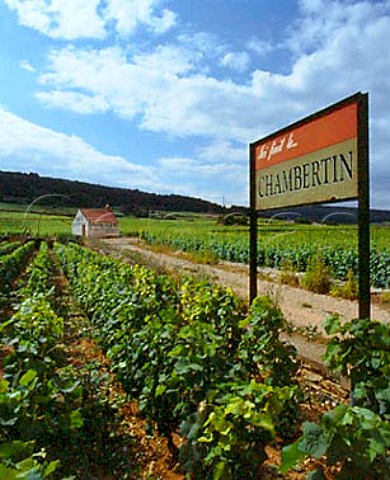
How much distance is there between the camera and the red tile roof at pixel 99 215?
30.2 meters

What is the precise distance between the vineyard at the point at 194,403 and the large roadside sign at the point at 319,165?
85cm

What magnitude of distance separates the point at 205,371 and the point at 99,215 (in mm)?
29156

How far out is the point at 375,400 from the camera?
2580mm

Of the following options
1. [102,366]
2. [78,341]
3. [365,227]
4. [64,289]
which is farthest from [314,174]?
[64,289]

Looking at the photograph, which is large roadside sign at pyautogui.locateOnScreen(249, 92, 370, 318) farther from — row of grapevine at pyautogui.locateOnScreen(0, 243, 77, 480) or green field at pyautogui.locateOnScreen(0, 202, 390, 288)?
green field at pyautogui.locateOnScreen(0, 202, 390, 288)

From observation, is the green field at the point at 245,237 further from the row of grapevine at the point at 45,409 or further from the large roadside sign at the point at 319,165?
the row of grapevine at the point at 45,409

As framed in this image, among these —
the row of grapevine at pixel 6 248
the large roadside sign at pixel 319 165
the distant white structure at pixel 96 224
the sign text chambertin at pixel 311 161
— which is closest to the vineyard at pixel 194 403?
the large roadside sign at pixel 319 165

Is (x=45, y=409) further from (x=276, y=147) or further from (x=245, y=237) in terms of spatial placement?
(x=245, y=237)

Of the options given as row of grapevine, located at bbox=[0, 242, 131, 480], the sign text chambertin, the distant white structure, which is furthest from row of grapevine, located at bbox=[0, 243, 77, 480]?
the distant white structure

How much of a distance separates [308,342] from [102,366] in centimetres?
224

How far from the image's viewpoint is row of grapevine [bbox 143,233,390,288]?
10695mm

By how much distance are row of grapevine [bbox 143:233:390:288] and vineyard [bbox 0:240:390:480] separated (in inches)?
285

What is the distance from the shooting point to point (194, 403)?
269 cm

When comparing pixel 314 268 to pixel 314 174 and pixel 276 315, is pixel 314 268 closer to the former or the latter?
pixel 314 174
